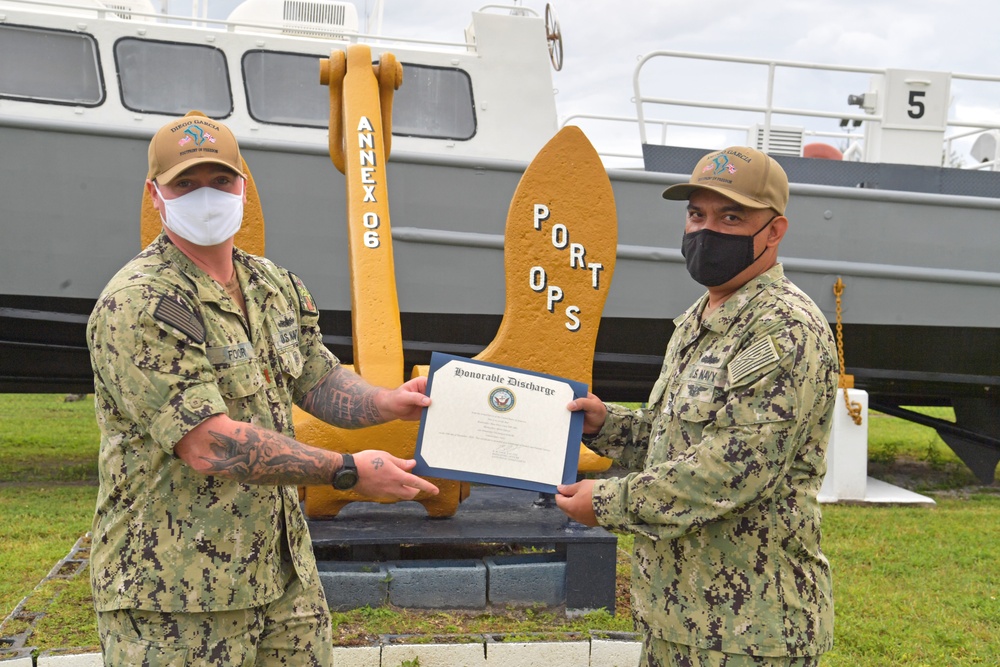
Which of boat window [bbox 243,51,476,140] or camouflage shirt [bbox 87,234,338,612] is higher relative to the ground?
boat window [bbox 243,51,476,140]

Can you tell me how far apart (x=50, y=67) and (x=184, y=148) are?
14.5 ft

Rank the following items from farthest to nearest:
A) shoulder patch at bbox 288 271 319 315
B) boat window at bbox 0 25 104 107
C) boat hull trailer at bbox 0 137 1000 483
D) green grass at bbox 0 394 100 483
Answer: green grass at bbox 0 394 100 483
boat window at bbox 0 25 104 107
boat hull trailer at bbox 0 137 1000 483
shoulder patch at bbox 288 271 319 315

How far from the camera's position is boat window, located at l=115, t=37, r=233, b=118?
5469mm

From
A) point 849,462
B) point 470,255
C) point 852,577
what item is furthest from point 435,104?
point 852,577

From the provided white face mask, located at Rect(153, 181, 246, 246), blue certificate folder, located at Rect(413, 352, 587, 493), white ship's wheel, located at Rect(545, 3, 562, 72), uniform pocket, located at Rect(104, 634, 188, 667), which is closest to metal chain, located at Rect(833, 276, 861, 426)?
white ship's wheel, located at Rect(545, 3, 562, 72)

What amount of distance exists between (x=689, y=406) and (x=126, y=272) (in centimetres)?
109

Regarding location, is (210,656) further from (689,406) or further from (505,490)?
(505,490)

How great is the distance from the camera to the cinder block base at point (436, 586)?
10.6ft

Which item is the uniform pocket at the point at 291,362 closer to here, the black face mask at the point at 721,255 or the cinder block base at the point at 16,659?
the black face mask at the point at 721,255

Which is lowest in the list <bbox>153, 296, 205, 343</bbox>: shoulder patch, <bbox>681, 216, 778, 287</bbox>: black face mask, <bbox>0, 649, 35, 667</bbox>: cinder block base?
<bbox>0, 649, 35, 667</bbox>: cinder block base

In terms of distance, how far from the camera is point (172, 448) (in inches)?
62.9

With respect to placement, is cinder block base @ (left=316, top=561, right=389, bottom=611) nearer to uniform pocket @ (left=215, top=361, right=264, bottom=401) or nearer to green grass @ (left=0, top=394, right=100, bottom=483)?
uniform pocket @ (left=215, top=361, right=264, bottom=401)

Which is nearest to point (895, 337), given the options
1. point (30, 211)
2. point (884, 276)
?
point (884, 276)

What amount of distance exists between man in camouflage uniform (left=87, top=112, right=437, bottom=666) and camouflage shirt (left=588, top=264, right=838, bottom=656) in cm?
49
